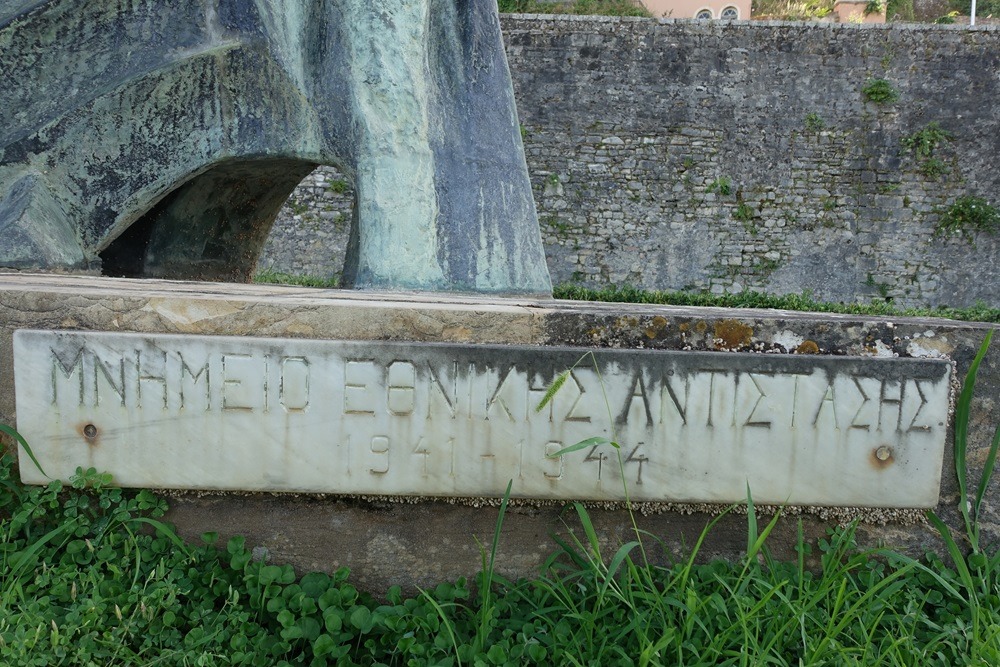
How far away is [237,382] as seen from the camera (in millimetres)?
1123

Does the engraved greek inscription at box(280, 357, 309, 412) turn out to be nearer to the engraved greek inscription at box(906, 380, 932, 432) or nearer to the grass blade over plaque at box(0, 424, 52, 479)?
the grass blade over plaque at box(0, 424, 52, 479)

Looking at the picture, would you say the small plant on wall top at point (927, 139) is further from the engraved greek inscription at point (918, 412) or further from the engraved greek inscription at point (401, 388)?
the engraved greek inscription at point (401, 388)

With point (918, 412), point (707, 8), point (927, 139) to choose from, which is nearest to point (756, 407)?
point (918, 412)

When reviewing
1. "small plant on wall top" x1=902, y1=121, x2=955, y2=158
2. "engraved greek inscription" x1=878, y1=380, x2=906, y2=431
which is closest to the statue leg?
"engraved greek inscription" x1=878, y1=380, x2=906, y2=431

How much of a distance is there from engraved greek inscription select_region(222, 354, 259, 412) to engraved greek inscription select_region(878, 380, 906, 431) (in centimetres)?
94

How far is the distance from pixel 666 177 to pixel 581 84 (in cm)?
155

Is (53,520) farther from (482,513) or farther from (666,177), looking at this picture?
(666,177)

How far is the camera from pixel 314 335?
1148mm

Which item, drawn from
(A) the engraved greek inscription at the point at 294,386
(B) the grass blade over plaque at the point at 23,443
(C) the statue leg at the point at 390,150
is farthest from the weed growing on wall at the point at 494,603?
(C) the statue leg at the point at 390,150

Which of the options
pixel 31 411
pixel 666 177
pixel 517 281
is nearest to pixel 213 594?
pixel 31 411

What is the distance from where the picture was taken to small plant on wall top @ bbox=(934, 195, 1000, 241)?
9.14 metres

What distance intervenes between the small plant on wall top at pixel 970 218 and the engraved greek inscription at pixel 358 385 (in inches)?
389

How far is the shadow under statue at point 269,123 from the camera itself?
2098 mm

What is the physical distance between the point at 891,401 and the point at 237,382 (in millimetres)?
977
